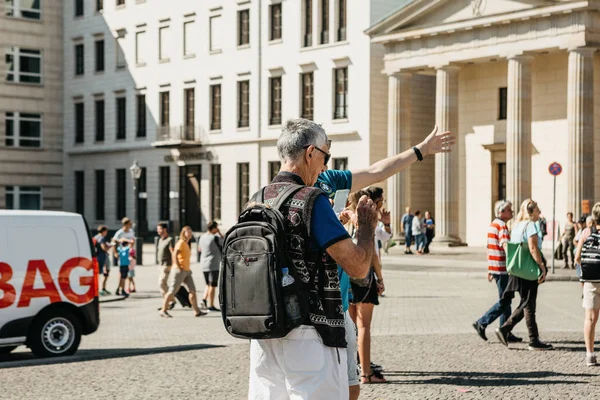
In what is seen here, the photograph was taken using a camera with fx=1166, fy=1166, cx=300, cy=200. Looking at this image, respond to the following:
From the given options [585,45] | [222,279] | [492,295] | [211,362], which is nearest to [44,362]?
[211,362]

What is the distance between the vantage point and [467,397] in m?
10.4

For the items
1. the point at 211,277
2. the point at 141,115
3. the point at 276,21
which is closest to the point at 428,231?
the point at 276,21

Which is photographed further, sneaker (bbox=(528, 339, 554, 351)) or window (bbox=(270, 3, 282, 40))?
window (bbox=(270, 3, 282, 40))

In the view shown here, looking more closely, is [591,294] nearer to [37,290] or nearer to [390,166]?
[390,166]

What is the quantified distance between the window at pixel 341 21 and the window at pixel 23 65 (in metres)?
22.0

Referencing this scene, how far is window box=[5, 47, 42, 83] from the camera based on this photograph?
65125 millimetres

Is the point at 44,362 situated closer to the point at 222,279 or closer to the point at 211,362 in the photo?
the point at 211,362

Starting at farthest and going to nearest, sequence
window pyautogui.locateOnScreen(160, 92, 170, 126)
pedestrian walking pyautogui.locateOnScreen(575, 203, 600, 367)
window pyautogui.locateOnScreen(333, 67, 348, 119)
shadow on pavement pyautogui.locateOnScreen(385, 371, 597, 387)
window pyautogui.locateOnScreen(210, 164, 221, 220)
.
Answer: window pyautogui.locateOnScreen(160, 92, 170, 126) → window pyautogui.locateOnScreen(210, 164, 221, 220) → window pyautogui.locateOnScreen(333, 67, 348, 119) → pedestrian walking pyautogui.locateOnScreen(575, 203, 600, 367) → shadow on pavement pyautogui.locateOnScreen(385, 371, 597, 387)

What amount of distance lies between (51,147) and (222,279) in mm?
63964

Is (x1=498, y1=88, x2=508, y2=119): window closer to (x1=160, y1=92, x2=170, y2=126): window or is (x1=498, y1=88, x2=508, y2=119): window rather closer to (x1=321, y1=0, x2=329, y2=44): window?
(x1=321, y1=0, x2=329, y2=44): window

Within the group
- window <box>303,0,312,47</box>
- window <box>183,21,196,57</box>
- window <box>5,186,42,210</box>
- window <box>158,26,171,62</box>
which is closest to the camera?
window <box>303,0,312,47</box>

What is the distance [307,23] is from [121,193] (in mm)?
17377

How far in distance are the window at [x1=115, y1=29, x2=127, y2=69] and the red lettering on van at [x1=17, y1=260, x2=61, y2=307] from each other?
5134 cm

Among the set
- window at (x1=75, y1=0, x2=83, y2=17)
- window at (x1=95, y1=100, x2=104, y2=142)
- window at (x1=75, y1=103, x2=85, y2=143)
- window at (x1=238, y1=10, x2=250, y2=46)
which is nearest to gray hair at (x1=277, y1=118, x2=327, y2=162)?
window at (x1=238, y1=10, x2=250, y2=46)
